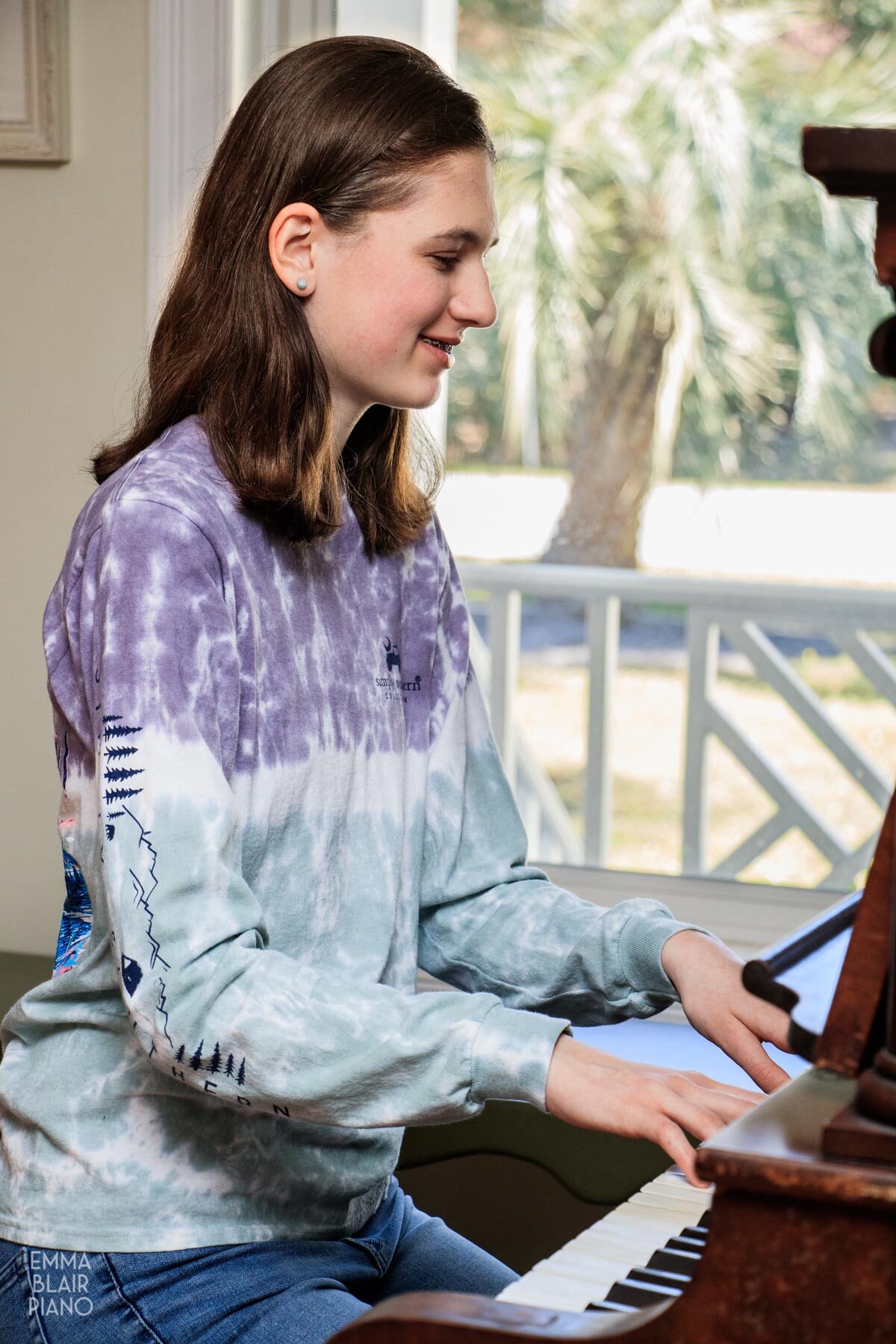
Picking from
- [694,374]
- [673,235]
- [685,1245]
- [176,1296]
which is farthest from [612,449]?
[685,1245]

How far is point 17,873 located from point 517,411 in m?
2.50

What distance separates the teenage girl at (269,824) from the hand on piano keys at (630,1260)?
106 mm

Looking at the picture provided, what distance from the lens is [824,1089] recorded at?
739 mm

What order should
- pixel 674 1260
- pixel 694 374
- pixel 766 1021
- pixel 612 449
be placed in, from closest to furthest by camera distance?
1. pixel 674 1260
2. pixel 766 1021
3. pixel 694 374
4. pixel 612 449

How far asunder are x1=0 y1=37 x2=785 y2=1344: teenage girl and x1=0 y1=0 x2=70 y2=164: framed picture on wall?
97 centimetres

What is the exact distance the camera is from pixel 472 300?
3.97 feet

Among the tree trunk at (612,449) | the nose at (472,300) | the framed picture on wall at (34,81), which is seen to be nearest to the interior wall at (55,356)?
the framed picture on wall at (34,81)

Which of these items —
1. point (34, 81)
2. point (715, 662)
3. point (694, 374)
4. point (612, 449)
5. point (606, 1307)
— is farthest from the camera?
point (612, 449)

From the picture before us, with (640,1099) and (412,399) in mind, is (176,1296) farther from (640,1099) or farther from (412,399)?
(412,399)

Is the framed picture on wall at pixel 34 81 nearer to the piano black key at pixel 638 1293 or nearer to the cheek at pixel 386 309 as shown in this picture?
the cheek at pixel 386 309

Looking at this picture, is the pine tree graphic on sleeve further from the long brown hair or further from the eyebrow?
the eyebrow

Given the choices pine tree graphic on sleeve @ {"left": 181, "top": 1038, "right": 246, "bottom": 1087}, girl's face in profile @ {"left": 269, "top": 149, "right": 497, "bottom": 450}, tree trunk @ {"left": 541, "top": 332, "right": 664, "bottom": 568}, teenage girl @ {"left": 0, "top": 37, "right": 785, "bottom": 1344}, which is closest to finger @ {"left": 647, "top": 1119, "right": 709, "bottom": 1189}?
teenage girl @ {"left": 0, "top": 37, "right": 785, "bottom": 1344}

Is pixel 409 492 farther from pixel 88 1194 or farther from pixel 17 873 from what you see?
pixel 17 873

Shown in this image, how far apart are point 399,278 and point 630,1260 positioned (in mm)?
687
